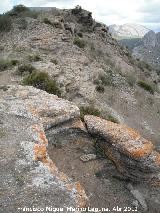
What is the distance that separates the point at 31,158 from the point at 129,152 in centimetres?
404

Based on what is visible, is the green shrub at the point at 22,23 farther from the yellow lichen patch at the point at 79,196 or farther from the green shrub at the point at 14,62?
the yellow lichen patch at the point at 79,196

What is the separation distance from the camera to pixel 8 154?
36.1 ft

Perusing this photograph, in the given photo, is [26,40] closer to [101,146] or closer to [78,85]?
[78,85]

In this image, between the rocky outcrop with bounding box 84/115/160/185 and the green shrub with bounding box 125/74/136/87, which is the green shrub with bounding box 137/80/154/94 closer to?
the green shrub with bounding box 125/74/136/87

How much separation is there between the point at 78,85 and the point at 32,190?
15.0 m

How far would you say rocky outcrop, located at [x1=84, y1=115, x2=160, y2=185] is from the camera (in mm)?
13344

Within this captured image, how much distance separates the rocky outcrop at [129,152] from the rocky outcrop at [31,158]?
1248 mm

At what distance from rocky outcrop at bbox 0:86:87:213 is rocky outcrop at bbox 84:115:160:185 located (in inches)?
49.1

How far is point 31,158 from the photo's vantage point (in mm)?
10922

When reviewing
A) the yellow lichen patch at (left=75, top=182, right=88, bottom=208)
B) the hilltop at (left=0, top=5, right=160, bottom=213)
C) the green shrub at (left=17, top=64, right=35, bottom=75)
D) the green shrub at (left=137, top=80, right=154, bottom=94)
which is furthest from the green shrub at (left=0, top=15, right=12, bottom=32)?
the yellow lichen patch at (left=75, top=182, right=88, bottom=208)

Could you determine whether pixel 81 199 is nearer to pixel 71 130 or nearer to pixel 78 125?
pixel 71 130

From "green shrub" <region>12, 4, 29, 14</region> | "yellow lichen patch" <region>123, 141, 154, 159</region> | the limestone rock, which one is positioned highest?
"green shrub" <region>12, 4, 29, 14</region>

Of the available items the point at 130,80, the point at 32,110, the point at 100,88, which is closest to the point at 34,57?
the point at 100,88

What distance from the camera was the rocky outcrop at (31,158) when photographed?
948cm
